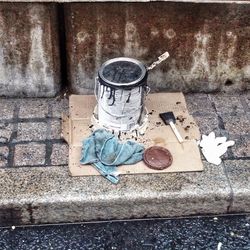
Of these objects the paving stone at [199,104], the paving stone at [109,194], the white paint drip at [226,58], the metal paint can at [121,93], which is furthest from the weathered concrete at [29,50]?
the white paint drip at [226,58]

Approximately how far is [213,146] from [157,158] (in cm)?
55

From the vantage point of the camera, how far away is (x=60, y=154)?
14.5 feet

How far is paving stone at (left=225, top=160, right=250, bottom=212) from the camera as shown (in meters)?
4.14

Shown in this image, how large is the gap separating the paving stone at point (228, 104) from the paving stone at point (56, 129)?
5.16ft

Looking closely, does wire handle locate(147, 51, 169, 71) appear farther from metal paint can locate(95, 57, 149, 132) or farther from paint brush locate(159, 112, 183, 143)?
paint brush locate(159, 112, 183, 143)

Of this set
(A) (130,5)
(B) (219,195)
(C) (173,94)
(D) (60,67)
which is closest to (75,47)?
(D) (60,67)

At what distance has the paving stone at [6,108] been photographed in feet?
15.8

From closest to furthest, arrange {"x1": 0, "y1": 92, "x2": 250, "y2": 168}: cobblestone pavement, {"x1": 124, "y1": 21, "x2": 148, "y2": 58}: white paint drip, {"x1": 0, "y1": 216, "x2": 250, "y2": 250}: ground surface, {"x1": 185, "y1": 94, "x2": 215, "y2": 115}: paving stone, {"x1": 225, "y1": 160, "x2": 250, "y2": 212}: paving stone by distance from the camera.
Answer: {"x1": 0, "y1": 216, "x2": 250, "y2": 250}: ground surface < {"x1": 225, "y1": 160, "x2": 250, "y2": 212}: paving stone < {"x1": 0, "y1": 92, "x2": 250, "y2": 168}: cobblestone pavement < {"x1": 124, "y1": 21, "x2": 148, "y2": 58}: white paint drip < {"x1": 185, "y1": 94, "x2": 215, "y2": 115}: paving stone

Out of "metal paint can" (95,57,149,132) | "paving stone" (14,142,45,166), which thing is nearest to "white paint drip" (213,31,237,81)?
"metal paint can" (95,57,149,132)

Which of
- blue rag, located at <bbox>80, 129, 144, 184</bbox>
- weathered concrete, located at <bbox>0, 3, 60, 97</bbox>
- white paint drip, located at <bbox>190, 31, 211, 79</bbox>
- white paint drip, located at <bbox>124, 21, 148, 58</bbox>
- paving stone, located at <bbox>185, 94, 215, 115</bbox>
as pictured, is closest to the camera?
blue rag, located at <bbox>80, 129, 144, 184</bbox>

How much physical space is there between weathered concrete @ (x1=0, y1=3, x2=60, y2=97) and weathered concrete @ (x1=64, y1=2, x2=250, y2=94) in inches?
6.8

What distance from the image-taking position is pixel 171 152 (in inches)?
174

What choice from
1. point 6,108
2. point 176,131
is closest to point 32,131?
point 6,108

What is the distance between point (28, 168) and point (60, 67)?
1208mm
